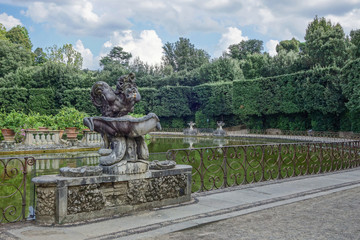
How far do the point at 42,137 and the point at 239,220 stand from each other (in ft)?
44.8

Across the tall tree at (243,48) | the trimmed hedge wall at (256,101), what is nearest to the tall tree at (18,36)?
the trimmed hedge wall at (256,101)

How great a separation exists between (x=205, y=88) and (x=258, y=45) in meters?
22.7

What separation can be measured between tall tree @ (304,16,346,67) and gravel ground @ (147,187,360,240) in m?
30.4

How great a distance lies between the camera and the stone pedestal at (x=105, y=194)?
4.72 metres

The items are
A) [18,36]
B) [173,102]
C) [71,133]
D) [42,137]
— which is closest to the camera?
[42,137]

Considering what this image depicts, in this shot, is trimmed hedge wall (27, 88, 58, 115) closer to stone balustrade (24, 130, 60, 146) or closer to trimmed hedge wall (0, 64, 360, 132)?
trimmed hedge wall (0, 64, 360, 132)

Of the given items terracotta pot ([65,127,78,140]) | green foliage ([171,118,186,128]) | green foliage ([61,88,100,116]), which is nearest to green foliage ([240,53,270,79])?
green foliage ([171,118,186,128])

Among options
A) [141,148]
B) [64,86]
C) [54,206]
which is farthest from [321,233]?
[64,86]

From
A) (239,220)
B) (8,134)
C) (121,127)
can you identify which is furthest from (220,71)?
(239,220)

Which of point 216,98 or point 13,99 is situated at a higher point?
point 216,98

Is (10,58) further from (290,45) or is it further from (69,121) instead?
(290,45)

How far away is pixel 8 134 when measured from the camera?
16.0 metres

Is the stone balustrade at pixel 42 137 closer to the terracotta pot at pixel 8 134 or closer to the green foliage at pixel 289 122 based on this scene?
the terracotta pot at pixel 8 134

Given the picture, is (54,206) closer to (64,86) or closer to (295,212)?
(295,212)
